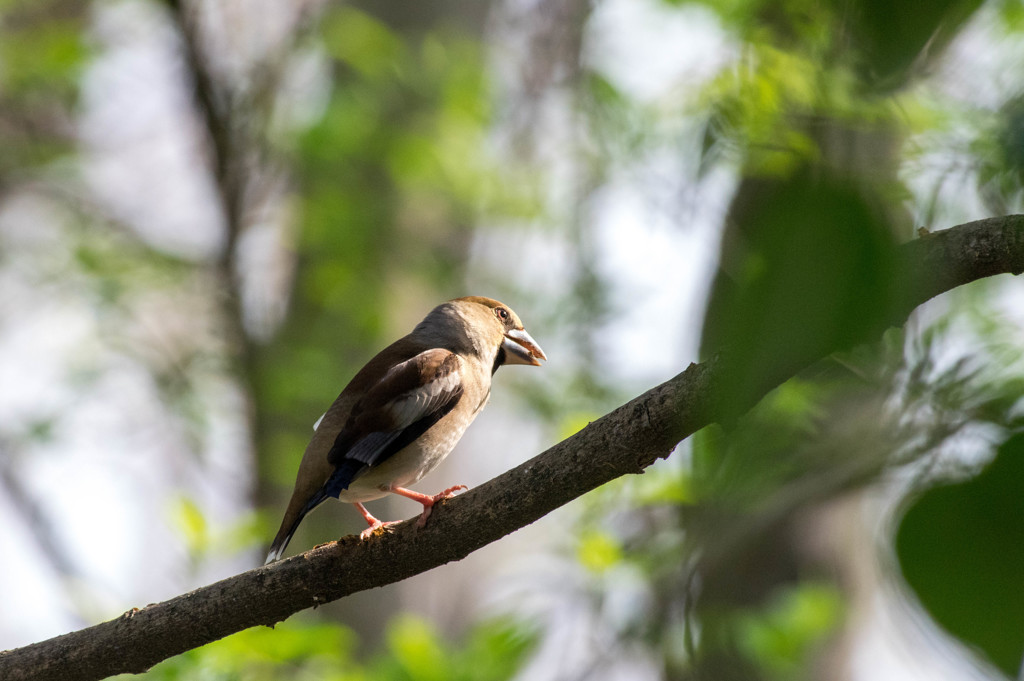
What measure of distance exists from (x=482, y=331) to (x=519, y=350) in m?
0.32

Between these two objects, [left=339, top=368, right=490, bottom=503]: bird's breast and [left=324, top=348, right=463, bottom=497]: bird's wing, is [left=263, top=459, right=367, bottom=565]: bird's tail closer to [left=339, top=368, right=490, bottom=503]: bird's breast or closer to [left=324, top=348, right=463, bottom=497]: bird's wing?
[left=324, top=348, right=463, bottom=497]: bird's wing

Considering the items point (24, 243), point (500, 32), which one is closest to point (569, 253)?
point (500, 32)

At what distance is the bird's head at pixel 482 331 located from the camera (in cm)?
448

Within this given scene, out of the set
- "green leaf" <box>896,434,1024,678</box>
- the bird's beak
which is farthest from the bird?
"green leaf" <box>896,434,1024,678</box>

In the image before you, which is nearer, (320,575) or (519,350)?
(320,575)

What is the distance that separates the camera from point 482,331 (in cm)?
462

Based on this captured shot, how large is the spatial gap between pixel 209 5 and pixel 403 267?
11.4ft

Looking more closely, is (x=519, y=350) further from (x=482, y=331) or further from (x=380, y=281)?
(x=380, y=281)

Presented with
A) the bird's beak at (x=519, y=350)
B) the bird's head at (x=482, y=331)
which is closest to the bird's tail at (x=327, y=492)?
the bird's head at (x=482, y=331)

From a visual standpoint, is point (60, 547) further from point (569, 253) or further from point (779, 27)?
point (779, 27)

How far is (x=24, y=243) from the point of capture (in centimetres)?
1120

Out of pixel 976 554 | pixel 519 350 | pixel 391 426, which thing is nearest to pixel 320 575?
pixel 391 426

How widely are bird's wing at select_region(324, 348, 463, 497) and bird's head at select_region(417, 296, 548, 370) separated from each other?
377 millimetres

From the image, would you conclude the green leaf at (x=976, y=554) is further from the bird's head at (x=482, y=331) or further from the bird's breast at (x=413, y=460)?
the bird's head at (x=482, y=331)
